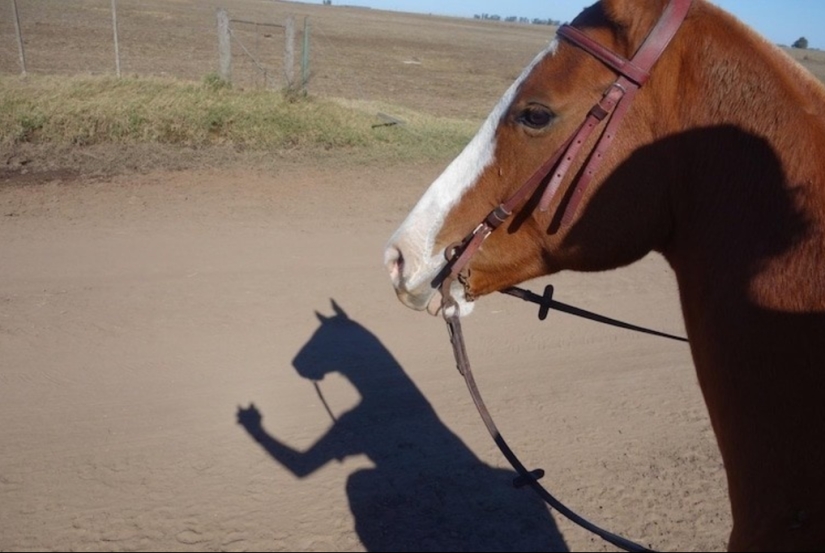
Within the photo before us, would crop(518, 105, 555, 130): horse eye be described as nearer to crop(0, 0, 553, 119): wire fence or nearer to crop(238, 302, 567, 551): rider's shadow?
crop(238, 302, 567, 551): rider's shadow

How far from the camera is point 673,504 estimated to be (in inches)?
148

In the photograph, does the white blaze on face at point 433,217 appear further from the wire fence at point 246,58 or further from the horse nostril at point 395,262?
the wire fence at point 246,58

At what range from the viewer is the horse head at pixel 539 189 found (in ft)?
6.02

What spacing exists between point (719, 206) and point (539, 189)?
0.49 m

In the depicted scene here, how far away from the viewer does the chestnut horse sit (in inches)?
63.7

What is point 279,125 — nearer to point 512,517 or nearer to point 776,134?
point 512,517

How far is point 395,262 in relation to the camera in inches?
87.0

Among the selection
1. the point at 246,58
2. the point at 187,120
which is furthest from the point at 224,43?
the point at 246,58

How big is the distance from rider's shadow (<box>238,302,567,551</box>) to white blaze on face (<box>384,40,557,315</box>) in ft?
5.42

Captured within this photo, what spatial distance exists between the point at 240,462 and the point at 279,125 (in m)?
8.46

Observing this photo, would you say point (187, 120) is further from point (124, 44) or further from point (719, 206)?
point (124, 44)

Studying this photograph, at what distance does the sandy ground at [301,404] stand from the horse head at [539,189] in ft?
5.76

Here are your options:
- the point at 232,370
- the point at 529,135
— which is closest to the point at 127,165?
the point at 232,370

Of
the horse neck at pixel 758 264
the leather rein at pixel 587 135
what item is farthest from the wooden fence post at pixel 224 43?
the horse neck at pixel 758 264
